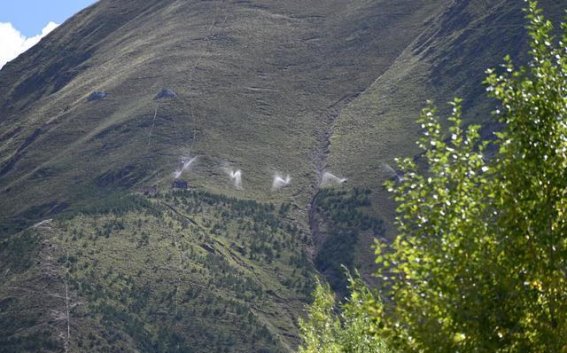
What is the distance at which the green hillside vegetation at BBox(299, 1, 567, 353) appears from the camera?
1753 cm

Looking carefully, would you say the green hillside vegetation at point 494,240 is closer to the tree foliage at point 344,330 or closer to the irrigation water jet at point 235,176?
the tree foliage at point 344,330

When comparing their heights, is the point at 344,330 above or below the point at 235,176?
above

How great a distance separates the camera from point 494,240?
18.0 meters

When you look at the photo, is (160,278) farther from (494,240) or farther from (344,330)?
(494,240)

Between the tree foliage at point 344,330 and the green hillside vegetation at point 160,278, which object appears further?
the green hillside vegetation at point 160,278

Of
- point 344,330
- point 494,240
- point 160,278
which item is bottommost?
point 160,278

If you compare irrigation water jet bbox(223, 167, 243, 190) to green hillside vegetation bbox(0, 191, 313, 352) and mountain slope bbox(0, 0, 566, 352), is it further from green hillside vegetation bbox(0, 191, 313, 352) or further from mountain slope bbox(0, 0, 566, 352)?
green hillside vegetation bbox(0, 191, 313, 352)

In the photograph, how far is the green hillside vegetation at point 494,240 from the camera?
17531 mm

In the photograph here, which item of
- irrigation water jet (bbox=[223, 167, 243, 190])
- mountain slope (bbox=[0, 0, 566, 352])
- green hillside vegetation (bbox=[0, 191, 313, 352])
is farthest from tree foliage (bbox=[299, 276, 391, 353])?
irrigation water jet (bbox=[223, 167, 243, 190])

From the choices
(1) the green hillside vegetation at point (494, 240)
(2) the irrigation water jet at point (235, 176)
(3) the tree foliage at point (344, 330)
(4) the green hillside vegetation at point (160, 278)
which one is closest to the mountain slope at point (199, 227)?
(4) the green hillside vegetation at point (160, 278)

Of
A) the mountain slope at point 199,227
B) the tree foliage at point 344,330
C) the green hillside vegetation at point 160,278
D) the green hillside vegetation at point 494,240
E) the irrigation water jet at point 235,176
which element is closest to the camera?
the green hillside vegetation at point 494,240

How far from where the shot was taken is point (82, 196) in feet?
582

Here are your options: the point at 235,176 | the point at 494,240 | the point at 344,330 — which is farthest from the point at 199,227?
the point at 494,240

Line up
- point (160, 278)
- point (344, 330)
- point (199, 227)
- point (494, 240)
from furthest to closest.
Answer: point (199, 227), point (160, 278), point (344, 330), point (494, 240)
